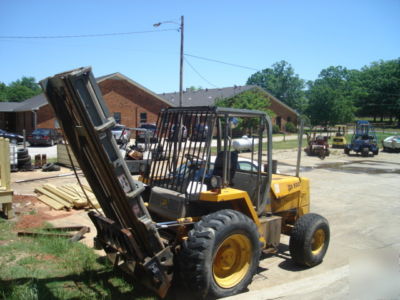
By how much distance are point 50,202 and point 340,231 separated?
7.13 metres

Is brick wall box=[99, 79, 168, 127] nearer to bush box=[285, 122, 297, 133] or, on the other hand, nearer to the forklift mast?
bush box=[285, 122, 297, 133]

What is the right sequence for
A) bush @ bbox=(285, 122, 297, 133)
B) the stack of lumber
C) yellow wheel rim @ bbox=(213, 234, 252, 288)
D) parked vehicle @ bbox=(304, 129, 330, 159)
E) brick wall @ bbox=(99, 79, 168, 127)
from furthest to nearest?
bush @ bbox=(285, 122, 297, 133) → brick wall @ bbox=(99, 79, 168, 127) → parked vehicle @ bbox=(304, 129, 330, 159) → the stack of lumber → yellow wheel rim @ bbox=(213, 234, 252, 288)

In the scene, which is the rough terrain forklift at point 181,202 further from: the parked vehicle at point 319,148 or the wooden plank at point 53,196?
the parked vehicle at point 319,148

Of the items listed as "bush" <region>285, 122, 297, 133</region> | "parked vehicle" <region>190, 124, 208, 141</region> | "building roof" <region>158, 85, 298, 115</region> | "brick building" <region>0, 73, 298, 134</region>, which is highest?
"building roof" <region>158, 85, 298, 115</region>

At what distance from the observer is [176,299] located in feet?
14.8

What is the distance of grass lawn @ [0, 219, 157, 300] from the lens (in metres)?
4.32

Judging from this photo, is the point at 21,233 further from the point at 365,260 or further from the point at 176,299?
the point at 365,260

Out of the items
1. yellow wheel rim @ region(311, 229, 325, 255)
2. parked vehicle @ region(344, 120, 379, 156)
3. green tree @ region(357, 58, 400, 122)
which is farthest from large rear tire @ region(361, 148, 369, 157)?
green tree @ region(357, 58, 400, 122)

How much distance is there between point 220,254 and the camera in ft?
14.7

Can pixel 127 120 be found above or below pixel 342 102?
below

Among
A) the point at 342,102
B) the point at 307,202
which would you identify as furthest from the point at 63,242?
the point at 342,102

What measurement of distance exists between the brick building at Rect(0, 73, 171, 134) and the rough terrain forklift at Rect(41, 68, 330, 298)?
28.5 metres

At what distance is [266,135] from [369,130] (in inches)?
1045

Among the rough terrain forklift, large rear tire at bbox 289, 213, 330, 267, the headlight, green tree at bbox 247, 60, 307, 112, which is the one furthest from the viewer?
green tree at bbox 247, 60, 307, 112
